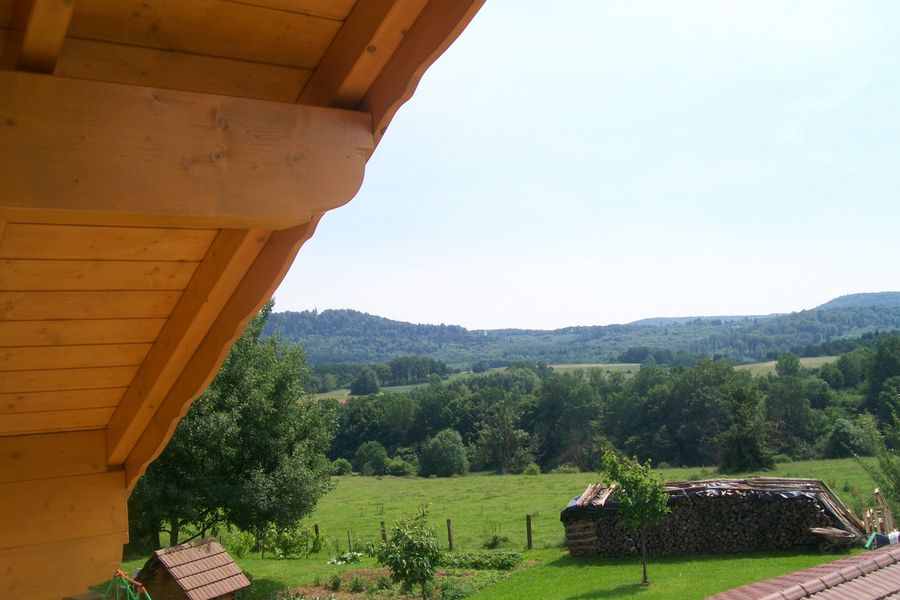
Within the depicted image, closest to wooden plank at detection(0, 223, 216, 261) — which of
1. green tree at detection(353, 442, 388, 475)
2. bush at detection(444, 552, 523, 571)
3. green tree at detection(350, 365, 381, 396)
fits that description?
bush at detection(444, 552, 523, 571)

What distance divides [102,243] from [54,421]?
1100mm

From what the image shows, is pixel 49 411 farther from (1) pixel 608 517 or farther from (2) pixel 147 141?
(1) pixel 608 517

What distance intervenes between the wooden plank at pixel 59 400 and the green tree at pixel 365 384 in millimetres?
74412

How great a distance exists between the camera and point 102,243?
1.75 meters

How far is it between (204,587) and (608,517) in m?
10.3

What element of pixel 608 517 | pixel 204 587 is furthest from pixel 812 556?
pixel 204 587

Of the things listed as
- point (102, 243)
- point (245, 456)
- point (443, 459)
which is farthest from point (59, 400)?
point (443, 459)

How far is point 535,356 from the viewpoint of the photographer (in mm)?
139500

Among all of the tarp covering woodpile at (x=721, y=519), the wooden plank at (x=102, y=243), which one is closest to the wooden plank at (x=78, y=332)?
the wooden plank at (x=102, y=243)

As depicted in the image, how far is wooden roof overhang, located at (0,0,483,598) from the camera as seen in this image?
122cm

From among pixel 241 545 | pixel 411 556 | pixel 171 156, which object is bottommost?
pixel 241 545

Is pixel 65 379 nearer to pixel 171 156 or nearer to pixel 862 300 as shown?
pixel 171 156

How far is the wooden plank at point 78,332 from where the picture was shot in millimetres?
1966

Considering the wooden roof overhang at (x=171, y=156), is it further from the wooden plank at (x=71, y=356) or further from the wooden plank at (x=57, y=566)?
the wooden plank at (x=57, y=566)
